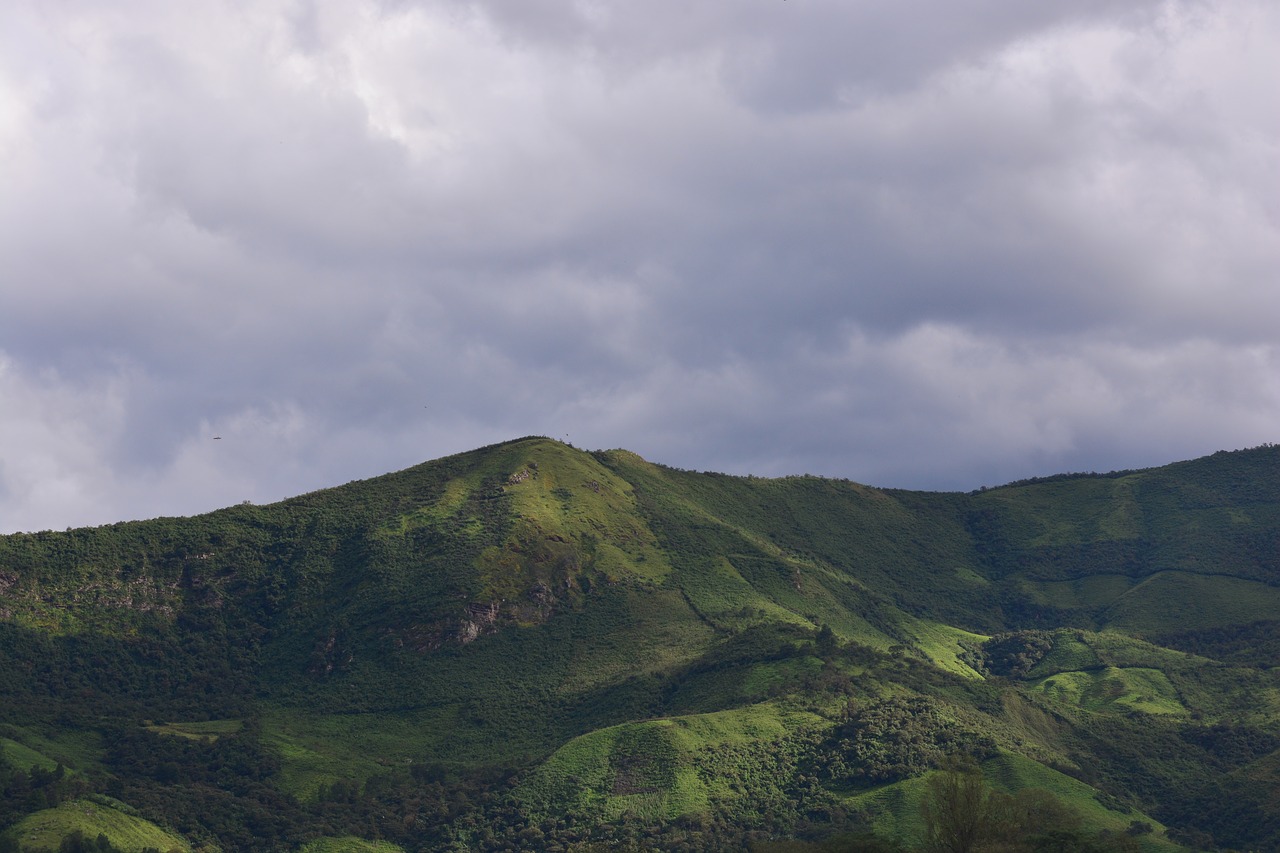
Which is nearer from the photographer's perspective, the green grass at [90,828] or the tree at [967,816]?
the tree at [967,816]

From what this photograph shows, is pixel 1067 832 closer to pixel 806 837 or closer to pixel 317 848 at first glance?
pixel 806 837

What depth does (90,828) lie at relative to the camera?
18062 cm

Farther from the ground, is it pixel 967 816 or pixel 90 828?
pixel 90 828

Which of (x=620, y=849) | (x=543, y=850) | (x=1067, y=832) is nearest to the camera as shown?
(x=1067, y=832)

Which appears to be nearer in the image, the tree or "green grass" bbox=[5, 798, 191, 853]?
the tree

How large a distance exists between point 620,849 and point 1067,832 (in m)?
66.7

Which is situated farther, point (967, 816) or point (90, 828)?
point (90, 828)

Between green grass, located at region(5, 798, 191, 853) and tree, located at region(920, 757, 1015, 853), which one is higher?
green grass, located at region(5, 798, 191, 853)

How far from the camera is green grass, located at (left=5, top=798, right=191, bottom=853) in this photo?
175125 millimetres

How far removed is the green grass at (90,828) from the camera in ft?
575

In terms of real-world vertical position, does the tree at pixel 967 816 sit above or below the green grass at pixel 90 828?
below

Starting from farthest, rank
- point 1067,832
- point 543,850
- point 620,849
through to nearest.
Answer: point 543,850, point 620,849, point 1067,832

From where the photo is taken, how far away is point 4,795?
18750 cm

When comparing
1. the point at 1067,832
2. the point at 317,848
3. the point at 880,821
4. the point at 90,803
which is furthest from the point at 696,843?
the point at 90,803
